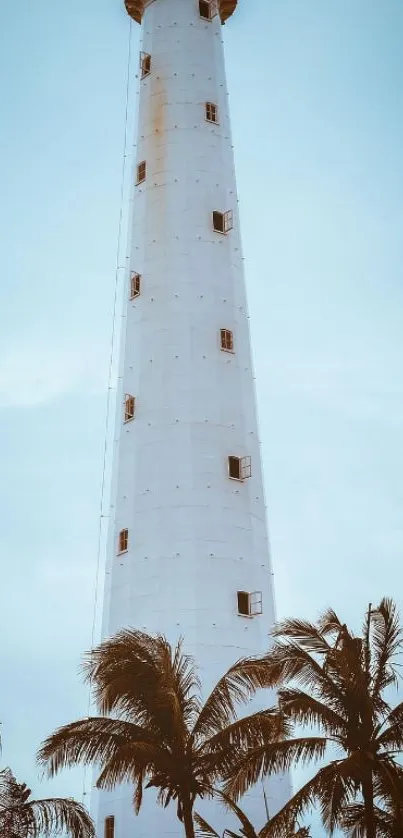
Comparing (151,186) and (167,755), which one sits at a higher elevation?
(151,186)

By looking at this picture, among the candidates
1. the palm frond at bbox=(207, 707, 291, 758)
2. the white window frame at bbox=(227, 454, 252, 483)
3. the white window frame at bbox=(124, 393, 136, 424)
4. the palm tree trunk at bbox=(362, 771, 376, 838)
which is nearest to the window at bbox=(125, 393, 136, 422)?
the white window frame at bbox=(124, 393, 136, 424)

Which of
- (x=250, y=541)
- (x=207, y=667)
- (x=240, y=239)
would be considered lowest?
(x=207, y=667)

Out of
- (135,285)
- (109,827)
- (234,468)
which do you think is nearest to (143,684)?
(109,827)

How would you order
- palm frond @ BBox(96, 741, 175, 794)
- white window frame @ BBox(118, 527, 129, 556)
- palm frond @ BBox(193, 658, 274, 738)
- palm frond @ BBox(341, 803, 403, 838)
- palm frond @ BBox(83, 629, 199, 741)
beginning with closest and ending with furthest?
palm frond @ BBox(96, 741, 175, 794) → palm frond @ BBox(83, 629, 199, 741) → palm frond @ BBox(193, 658, 274, 738) → palm frond @ BBox(341, 803, 403, 838) → white window frame @ BBox(118, 527, 129, 556)

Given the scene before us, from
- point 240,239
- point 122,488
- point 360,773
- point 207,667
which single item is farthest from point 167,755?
point 240,239

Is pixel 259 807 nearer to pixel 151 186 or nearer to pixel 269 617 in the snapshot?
pixel 269 617

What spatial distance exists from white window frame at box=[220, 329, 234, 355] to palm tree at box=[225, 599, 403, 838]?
1520cm

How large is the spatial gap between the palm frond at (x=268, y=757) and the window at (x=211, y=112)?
27.6 m

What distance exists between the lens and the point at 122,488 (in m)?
43.9

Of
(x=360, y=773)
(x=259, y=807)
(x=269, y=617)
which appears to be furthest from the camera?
(x=269, y=617)

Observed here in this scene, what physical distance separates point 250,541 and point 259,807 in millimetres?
8650

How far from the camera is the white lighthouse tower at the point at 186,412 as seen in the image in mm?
40719

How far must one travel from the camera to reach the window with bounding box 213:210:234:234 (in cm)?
4788

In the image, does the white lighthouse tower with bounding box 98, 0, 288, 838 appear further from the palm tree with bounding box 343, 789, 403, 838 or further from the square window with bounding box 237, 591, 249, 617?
the palm tree with bounding box 343, 789, 403, 838
